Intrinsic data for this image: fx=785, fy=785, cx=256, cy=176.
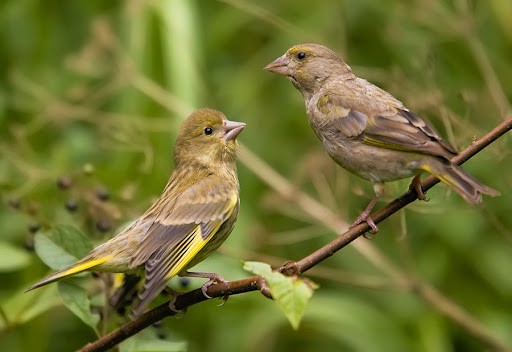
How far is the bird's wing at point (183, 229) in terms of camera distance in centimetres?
241

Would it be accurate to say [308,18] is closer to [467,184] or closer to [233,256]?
[233,256]

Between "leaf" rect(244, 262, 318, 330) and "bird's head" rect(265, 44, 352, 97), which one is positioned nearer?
"leaf" rect(244, 262, 318, 330)

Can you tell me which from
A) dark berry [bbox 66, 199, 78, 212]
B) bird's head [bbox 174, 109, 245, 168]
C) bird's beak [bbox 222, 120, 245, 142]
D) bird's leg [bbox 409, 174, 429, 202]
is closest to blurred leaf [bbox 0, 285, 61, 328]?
dark berry [bbox 66, 199, 78, 212]

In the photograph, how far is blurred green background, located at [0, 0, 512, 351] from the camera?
12.2 ft

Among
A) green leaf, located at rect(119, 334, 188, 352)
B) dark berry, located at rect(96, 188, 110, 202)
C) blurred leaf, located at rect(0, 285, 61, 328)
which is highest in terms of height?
dark berry, located at rect(96, 188, 110, 202)

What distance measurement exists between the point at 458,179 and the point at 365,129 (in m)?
0.49

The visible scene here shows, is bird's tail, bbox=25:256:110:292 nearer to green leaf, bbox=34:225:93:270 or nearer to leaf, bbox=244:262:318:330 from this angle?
green leaf, bbox=34:225:93:270

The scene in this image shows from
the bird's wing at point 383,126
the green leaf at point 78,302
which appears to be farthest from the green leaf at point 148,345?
the bird's wing at point 383,126

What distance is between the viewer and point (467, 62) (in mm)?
5184

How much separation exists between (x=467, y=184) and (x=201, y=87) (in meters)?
2.43

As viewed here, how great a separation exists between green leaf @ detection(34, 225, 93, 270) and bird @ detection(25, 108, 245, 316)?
0.13 m

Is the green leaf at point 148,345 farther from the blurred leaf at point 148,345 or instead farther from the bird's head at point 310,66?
the bird's head at point 310,66

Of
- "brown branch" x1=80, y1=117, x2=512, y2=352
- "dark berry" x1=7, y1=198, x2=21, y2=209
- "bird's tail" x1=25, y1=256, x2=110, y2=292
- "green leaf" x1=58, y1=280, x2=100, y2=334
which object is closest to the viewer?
"brown branch" x1=80, y1=117, x2=512, y2=352

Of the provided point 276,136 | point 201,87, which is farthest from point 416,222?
point 201,87
